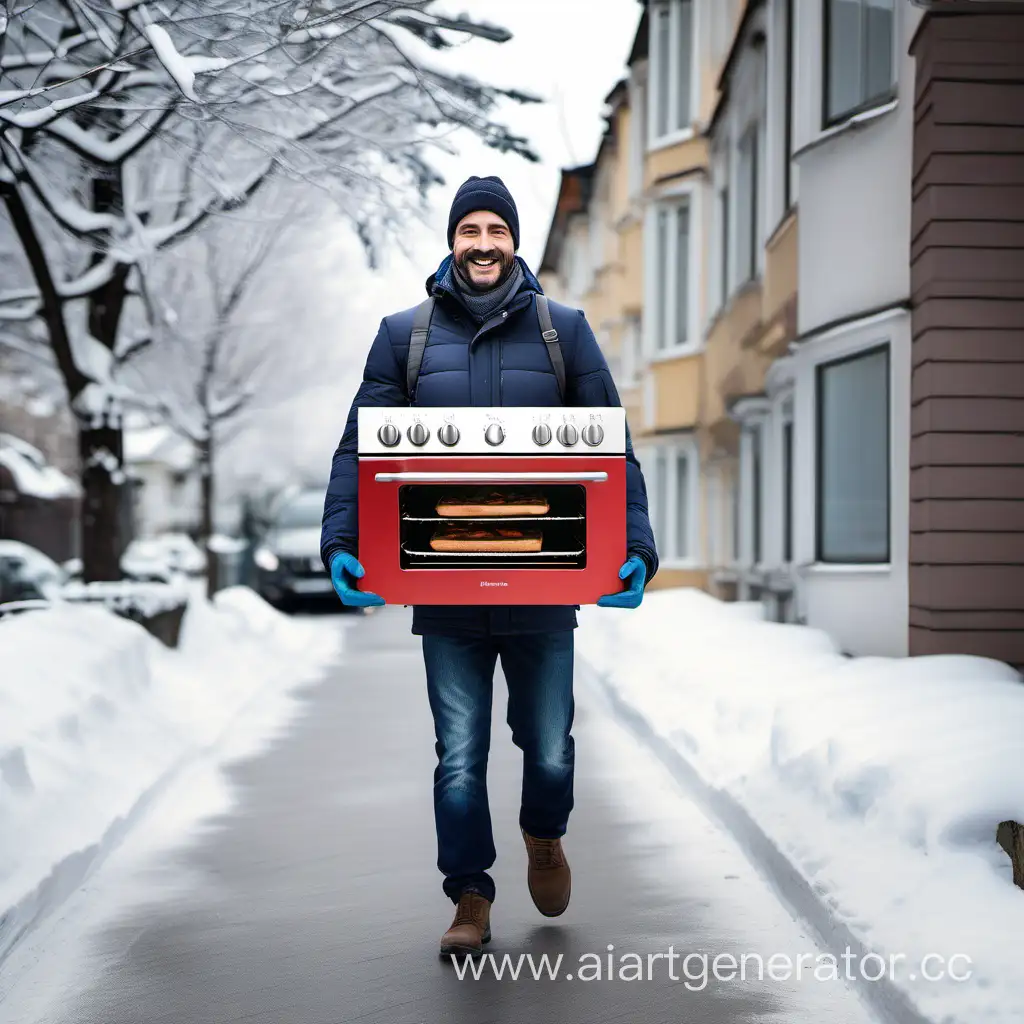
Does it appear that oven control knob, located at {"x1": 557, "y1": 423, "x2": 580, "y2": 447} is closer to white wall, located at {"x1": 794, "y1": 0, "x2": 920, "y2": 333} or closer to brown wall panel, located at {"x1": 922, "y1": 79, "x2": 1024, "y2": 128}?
brown wall panel, located at {"x1": 922, "y1": 79, "x2": 1024, "y2": 128}

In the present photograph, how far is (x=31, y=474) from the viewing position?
42.8m

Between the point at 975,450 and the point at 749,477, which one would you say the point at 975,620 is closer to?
the point at 975,450

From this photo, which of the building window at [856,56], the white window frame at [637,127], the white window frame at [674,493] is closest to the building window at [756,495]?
the white window frame at [674,493]

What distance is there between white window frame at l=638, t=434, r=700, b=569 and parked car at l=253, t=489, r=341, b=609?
19.3ft

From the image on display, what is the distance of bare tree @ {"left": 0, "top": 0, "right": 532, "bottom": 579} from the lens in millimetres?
7512

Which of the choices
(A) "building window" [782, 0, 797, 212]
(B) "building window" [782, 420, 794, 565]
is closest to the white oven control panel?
(A) "building window" [782, 0, 797, 212]

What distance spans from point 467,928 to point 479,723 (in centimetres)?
65

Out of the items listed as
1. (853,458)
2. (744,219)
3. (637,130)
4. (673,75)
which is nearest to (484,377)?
(853,458)

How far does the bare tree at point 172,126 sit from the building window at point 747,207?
278 inches

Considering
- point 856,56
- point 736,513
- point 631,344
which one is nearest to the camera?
point 856,56

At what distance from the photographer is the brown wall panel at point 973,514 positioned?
10.4m

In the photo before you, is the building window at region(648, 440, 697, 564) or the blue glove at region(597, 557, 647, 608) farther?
the building window at region(648, 440, 697, 564)

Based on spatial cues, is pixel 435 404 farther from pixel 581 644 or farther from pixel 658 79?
pixel 658 79

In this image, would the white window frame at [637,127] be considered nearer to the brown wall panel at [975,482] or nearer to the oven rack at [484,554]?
the brown wall panel at [975,482]
